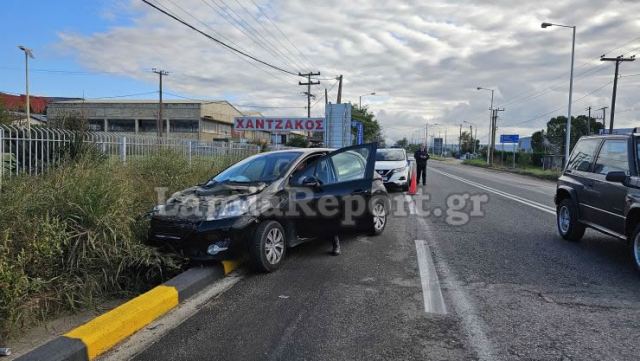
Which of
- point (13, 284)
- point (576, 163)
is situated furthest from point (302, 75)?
point (13, 284)

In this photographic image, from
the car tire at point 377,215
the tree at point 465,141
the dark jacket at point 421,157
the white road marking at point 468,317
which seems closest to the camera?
the white road marking at point 468,317

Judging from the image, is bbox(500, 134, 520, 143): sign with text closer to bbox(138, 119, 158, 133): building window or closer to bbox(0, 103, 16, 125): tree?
bbox(0, 103, 16, 125): tree

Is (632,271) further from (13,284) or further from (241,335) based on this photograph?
(13,284)

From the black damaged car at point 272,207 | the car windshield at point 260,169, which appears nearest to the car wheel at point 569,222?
the black damaged car at point 272,207

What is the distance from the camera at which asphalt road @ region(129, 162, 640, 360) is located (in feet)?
12.1

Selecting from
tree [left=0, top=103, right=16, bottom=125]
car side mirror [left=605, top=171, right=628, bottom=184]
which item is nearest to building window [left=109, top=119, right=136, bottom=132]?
tree [left=0, top=103, right=16, bottom=125]

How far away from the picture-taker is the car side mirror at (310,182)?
20.8ft

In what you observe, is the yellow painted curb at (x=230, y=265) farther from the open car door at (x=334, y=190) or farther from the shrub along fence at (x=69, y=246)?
the open car door at (x=334, y=190)

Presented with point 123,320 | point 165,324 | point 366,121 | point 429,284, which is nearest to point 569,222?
point 429,284

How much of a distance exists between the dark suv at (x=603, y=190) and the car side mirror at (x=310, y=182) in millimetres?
3775

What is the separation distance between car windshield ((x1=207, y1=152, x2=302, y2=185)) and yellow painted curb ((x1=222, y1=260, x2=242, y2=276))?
1136 millimetres

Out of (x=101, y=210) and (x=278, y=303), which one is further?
(x=101, y=210)

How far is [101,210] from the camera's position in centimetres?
519

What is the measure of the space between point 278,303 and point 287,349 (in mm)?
1069
